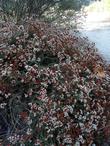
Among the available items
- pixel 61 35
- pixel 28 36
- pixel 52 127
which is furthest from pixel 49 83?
pixel 61 35

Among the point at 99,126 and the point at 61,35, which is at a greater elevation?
the point at 61,35

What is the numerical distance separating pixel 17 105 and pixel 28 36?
1171mm

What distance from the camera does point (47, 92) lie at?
14.3ft

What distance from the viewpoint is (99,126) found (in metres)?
4.51

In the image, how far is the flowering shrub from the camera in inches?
157

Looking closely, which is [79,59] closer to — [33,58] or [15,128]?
[33,58]

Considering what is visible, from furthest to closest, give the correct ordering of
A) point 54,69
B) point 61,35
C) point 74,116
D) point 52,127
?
point 61,35
point 54,69
point 74,116
point 52,127

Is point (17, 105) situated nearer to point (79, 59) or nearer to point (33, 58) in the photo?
point (33, 58)

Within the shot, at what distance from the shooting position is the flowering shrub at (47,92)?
13.1 ft

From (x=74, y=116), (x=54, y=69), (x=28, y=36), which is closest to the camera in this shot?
(x=74, y=116)

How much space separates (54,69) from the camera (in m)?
4.57

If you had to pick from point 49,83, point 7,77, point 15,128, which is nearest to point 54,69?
point 49,83

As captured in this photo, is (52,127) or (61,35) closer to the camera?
(52,127)

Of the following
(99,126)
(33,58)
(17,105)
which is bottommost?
(99,126)
